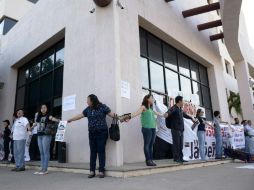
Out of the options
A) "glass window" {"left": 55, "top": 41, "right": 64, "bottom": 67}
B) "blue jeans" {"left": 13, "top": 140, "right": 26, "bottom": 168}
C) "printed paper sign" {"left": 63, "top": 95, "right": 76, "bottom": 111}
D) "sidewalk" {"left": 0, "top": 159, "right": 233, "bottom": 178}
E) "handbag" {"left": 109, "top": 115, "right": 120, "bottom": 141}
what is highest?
"glass window" {"left": 55, "top": 41, "right": 64, "bottom": 67}

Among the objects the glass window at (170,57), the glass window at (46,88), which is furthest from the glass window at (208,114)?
the glass window at (46,88)

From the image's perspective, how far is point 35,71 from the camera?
11609 mm

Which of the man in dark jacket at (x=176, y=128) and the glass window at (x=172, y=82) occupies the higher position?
the glass window at (x=172, y=82)

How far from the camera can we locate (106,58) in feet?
22.4

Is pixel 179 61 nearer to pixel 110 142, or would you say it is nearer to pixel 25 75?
pixel 110 142

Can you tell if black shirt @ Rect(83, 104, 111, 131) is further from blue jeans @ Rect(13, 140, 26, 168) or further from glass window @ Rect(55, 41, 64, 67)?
glass window @ Rect(55, 41, 64, 67)

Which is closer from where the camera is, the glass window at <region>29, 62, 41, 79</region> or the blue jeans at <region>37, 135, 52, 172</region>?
the blue jeans at <region>37, 135, 52, 172</region>

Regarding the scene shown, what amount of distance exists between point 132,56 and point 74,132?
9.53 ft

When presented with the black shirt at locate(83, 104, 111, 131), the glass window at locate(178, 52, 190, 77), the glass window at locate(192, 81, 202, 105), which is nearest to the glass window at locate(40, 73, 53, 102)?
the black shirt at locate(83, 104, 111, 131)

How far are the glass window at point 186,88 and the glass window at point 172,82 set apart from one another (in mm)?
491

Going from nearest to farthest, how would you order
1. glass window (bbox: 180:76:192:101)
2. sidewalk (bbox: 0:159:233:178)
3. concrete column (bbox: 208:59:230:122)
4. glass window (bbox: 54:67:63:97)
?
sidewalk (bbox: 0:159:233:178) < glass window (bbox: 54:67:63:97) < glass window (bbox: 180:76:192:101) < concrete column (bbox: 208:59:230:122)

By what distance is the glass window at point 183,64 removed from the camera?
11359 mm

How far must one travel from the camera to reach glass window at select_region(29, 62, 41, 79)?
11344 millimetres

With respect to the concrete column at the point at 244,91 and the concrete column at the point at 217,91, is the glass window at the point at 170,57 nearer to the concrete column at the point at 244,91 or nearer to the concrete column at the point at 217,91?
the concrete column at the point at 217,91
